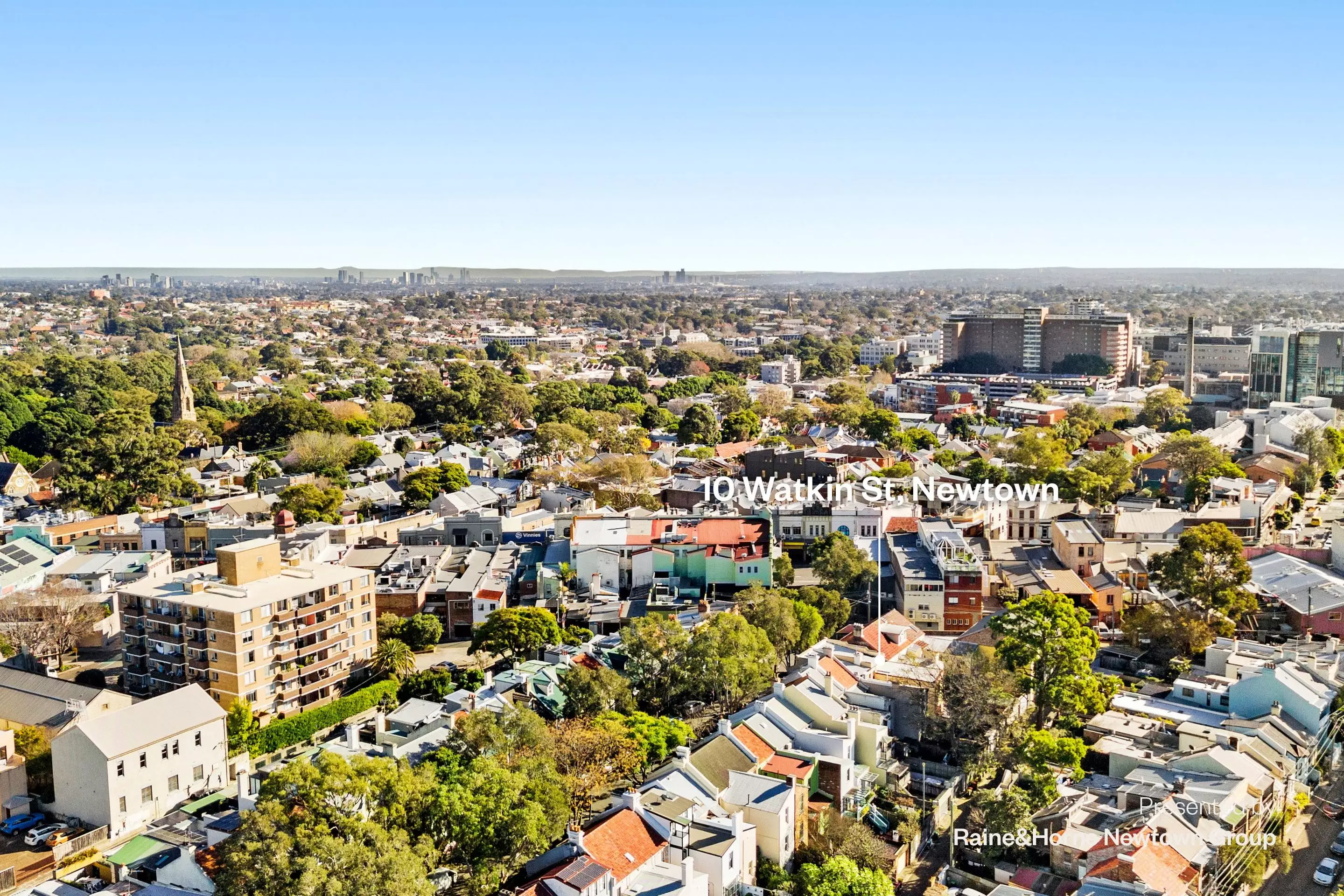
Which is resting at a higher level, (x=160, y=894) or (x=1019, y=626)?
(x=1019, y=626)

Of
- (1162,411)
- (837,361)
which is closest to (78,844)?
(1162,411)

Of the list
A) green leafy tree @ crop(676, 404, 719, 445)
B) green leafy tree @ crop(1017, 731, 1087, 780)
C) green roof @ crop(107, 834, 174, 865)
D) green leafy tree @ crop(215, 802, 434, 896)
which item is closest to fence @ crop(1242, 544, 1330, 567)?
green leafy tree @ crop(1017, 731, 1087, 780)

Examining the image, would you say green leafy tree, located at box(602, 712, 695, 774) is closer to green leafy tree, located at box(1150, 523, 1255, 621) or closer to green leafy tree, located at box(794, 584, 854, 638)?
green leafy tree, located at box(794, 584, 854, 638)

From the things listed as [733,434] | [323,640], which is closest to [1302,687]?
[323,640]

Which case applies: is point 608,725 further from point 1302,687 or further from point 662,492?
point 662,492

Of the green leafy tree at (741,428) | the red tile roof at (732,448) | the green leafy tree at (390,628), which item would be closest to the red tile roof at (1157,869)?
the green leafy tree at (390,628)

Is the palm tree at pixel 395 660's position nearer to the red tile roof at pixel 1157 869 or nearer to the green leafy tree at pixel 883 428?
the red tile roof at pixel 1157 869
